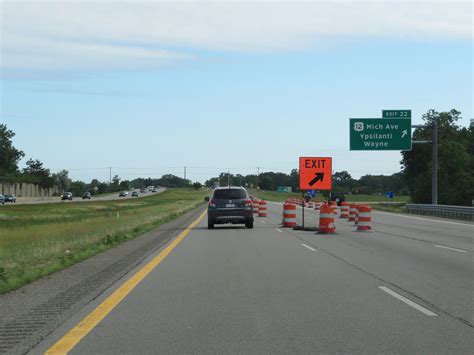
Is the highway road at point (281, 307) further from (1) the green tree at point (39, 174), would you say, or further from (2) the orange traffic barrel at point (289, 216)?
(1) the green tree at point (39, 174)

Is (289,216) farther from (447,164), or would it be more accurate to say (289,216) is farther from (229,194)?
(447,164)

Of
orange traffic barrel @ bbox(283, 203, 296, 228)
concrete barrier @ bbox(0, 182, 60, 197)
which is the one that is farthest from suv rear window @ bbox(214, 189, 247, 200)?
concrete barrier @ bbox(0, 182, 60, 197)

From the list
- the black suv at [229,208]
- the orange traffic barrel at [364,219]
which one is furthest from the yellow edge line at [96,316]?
the orange traffic barrel at [364,219]

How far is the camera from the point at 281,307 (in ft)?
29.5

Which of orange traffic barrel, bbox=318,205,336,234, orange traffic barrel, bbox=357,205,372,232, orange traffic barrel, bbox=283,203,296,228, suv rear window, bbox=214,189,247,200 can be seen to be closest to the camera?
orange traffic barrel, bbox=318,205,336,234

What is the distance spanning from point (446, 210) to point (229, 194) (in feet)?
68.3

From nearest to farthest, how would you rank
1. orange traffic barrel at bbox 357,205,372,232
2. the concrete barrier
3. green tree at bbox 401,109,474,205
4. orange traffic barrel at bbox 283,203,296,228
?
orange traffic barrel at bbox 357,205,372,232 → orange traffic barrel at bbox 283,203,296,228 → green tree at bbox 401,109,474,205 → the concrete barrier

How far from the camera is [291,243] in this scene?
2028 centimetres

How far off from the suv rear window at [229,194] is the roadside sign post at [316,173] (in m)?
2.82

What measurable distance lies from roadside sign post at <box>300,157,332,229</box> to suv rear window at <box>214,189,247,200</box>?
2817mm

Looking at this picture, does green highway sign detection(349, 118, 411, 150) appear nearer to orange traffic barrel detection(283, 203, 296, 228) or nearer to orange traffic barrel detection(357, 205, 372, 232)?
orange traffic barrel detection(283, 203, 296, 228)

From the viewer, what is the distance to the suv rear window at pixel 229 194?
91.9 feet

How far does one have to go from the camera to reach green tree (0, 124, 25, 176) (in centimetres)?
14350

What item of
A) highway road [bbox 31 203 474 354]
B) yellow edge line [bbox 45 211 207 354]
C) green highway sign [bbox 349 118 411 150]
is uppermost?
green highway sign [bbox 349 118 411 150]
